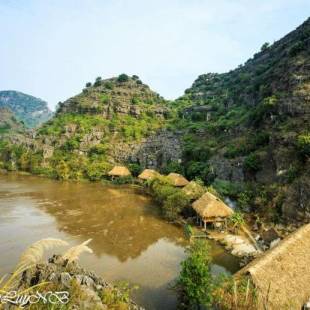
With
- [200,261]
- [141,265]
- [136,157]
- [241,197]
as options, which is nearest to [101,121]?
[136,157]

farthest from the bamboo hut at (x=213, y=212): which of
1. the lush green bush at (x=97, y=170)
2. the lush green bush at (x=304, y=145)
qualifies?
the lush green bush at (x=97, y=170)

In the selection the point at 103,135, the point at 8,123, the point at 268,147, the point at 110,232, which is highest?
the point at 8,123

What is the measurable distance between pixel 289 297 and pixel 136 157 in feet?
124

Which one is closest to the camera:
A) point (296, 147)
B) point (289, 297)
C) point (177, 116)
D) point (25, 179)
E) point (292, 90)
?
point (289, 297)

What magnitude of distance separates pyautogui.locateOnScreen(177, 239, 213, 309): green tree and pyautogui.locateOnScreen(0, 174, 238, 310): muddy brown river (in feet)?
5.68

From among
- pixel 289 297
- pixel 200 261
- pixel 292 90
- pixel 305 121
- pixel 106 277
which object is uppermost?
pixel 292 90

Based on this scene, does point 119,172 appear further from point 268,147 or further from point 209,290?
point 209,290

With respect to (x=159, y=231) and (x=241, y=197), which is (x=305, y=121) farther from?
(x=159, y=231)

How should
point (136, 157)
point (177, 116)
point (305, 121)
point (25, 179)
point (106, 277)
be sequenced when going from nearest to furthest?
point (106, 277)
point (305, 121)
point (25, 179)
point (136, 157)
point (177, 116)

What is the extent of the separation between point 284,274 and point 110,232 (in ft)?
42.6

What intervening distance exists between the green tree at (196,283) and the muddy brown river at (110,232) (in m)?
1.73

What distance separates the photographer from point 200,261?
37.7ft

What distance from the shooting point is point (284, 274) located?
1142 centimetres

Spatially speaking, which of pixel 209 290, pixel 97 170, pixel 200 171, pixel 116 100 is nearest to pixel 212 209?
pixel 209 290
